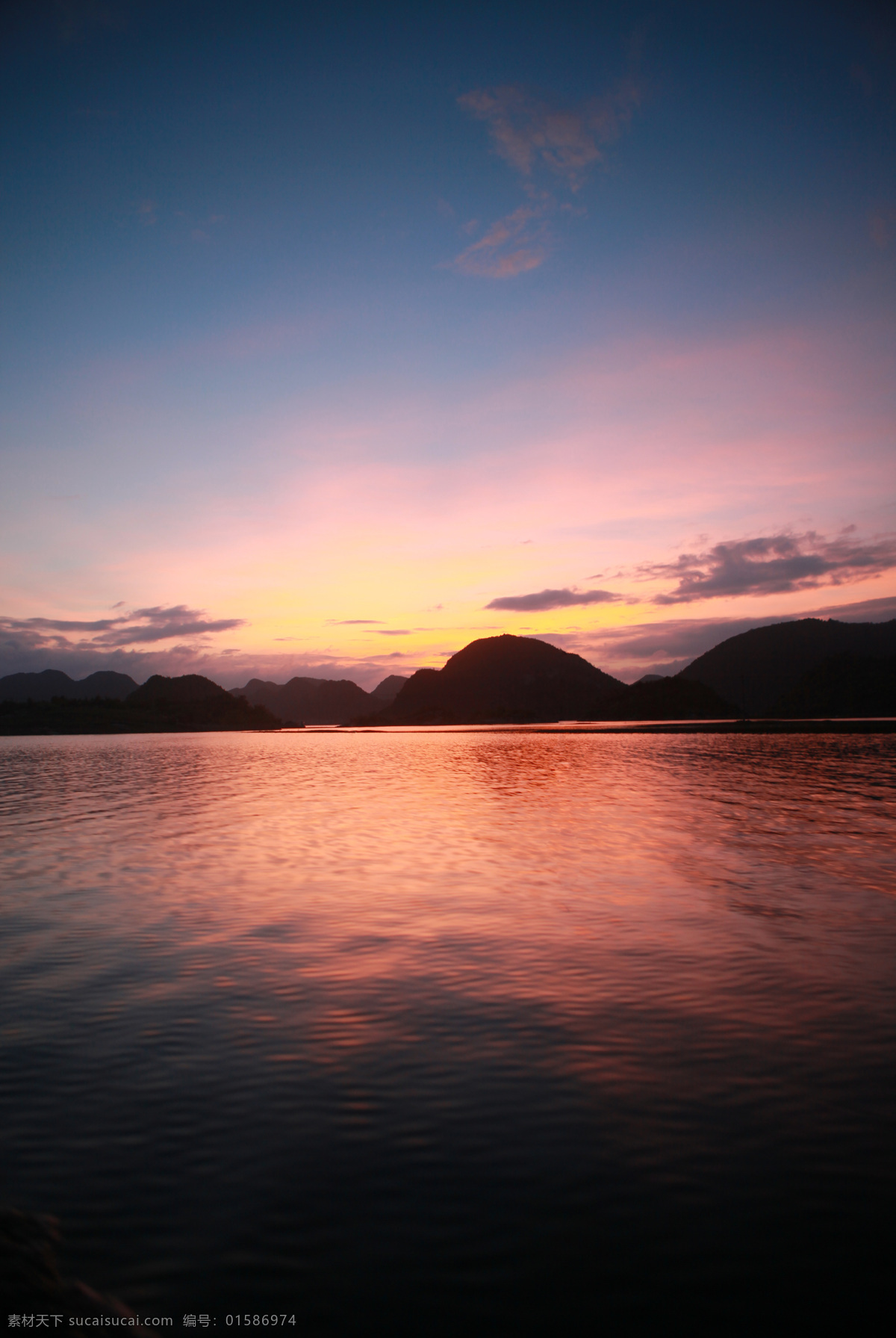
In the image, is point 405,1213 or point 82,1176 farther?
point 82,1176

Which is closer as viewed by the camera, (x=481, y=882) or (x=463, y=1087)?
(x=463, y=1087)

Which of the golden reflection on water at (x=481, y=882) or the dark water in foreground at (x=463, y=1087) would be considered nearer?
the dark water in foreground at (x=463, y=1087)

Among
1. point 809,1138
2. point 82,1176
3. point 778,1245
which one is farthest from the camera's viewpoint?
point 809,1138

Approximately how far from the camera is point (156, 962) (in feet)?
40.0

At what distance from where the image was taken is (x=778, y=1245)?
5449 millimetres

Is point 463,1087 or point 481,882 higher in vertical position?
point 463,1087

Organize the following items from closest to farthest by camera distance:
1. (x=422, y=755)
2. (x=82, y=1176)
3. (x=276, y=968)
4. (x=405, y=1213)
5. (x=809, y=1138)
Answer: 1. (x=405, y=1213)
2. (x=82, y=1176)
3. (x=809, y=1138)
4. (x=276, y=968)
5. (x=422, y=755)

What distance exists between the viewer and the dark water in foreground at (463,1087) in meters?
5.20

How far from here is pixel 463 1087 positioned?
791 centimetres

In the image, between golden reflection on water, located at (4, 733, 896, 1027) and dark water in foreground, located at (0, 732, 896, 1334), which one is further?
golden reflection on water, located at (4, 733, 896, 1027)

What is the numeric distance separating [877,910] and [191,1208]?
13.8 meters

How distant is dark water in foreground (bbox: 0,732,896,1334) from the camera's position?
5.20m

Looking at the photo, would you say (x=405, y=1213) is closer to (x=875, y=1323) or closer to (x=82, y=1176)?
(x=82, y=1176)

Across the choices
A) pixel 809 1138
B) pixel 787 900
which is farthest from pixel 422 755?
pixel 809 1138
